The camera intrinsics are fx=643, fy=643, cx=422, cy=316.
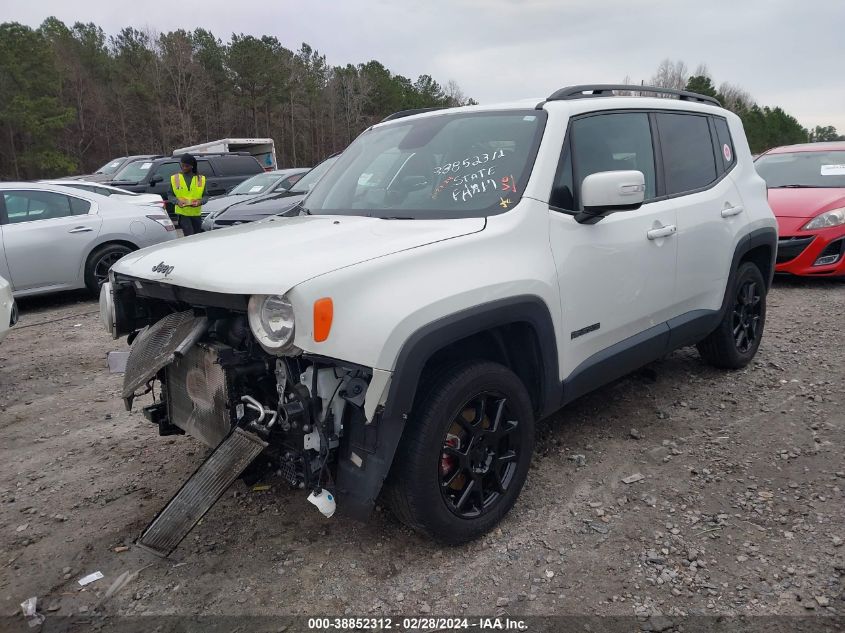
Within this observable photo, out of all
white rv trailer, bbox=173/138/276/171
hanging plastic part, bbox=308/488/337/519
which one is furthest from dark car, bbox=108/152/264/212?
hanging plastic part, bbox=308/488/337/519

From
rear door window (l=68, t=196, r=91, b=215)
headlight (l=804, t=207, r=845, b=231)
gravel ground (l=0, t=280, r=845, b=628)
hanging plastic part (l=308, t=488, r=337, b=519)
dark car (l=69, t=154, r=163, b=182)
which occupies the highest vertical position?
dark car (l=69, t=154, r=163, b=182)

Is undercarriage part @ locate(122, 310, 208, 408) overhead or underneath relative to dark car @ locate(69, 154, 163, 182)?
underneath

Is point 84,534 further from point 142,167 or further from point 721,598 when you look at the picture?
point 142,167

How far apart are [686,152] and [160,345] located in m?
3.35

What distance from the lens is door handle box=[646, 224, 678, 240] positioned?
3.58m

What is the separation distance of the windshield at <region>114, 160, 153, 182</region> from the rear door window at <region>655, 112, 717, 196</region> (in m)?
15.9

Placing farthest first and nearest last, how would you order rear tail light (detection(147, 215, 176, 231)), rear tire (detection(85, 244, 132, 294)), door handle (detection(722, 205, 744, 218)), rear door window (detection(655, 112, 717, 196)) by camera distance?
1. rear tail light (detection(147, 215, 176, 231))
2. rear tire (detection(85, 244, 132, 294))
3. door handle (detection(722, 205, 744, 218))
4. rear door window (detection(655, 112, 717, 196))

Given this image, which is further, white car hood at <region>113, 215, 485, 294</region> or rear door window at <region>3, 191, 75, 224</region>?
rear door window at <region>3, 191, 75, 224</region>

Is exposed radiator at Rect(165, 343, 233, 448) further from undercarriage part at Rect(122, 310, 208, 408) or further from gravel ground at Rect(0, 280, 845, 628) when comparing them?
gravel ground at Rect(0, 280, 845, 628)

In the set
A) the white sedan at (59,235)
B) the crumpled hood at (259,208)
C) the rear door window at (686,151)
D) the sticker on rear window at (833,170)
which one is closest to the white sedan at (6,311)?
the white sedan at (59,235)

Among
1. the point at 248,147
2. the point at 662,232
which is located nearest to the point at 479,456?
the point at 662,232

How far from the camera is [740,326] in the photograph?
190 inches

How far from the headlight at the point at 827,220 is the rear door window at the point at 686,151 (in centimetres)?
392

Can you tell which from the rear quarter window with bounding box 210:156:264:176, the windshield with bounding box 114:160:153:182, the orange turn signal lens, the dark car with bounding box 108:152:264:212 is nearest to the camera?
the orange turn signal lens
